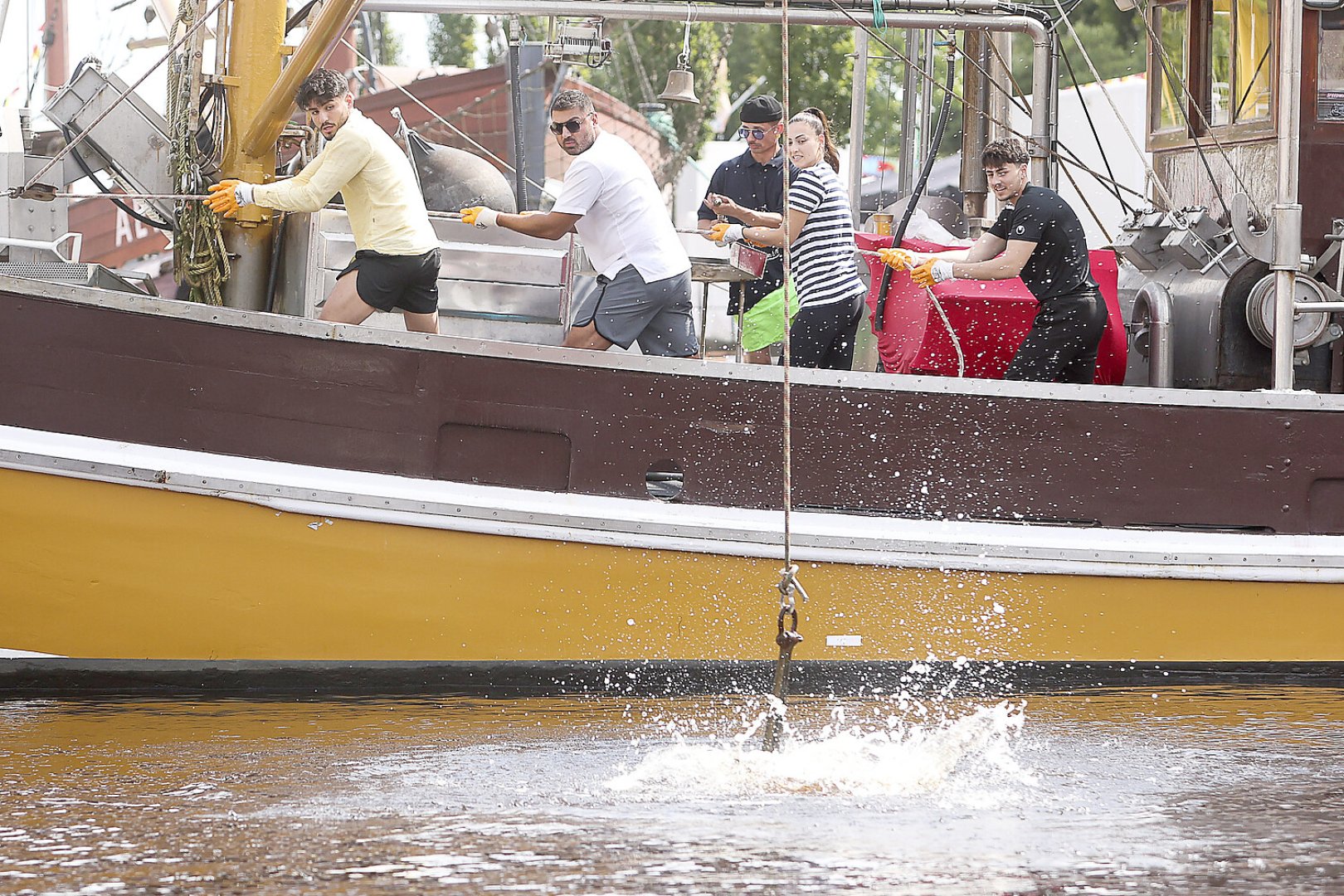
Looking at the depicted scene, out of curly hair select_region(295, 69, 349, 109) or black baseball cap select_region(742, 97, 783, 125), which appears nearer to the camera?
curly hair select_region(295, 69, 349, 109)

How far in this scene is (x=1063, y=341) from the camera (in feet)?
20.6

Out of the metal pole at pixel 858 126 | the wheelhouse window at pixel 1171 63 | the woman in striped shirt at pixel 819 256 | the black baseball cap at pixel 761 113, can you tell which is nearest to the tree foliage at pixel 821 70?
the metal pole at pixel 858 126

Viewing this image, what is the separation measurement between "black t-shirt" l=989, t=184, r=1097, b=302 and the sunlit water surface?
4.95ft

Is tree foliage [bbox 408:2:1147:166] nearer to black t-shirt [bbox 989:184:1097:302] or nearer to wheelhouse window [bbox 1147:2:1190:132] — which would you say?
wheelhouse window [bbox 1147:2:1190:132]

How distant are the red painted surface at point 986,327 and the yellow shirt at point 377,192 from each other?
189cm

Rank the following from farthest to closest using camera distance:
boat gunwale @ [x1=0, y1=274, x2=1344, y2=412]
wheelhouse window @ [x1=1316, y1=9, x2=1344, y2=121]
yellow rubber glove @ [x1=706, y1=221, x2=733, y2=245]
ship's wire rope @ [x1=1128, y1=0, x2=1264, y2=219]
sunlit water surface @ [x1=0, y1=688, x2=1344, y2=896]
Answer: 1. wheelhouse window @ [x1=1316, y1=9, x2=1344, y2=121]
2. ship's wire rope @ [x1=1128, y1=0, x2=1264, y2=219]
3. yellow rubber glove @ [x1=706, y1=221, x2=733, y2=245]
4. boat gunwale @ [x1=0, y1=274, x2=1344, y2=412]
5. sunlit water surface @ [x1=0, y1=688, x2=1344, y2=896]

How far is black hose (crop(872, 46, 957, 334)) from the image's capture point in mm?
7094

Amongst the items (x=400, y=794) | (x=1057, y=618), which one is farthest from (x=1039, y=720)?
(x=400, y=794)

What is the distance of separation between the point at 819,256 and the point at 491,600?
1850 millimetres

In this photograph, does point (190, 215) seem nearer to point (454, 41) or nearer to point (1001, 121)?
point (1001, 121)

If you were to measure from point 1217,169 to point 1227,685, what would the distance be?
7.45ft

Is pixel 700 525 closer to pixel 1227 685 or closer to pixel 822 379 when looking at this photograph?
pixel 822 379

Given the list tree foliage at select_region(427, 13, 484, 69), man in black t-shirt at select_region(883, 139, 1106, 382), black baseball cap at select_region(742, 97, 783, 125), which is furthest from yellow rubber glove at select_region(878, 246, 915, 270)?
tree foliage at select_region(427, 13, 484, 69)

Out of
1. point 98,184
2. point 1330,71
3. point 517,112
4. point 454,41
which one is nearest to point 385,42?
point 454,41
